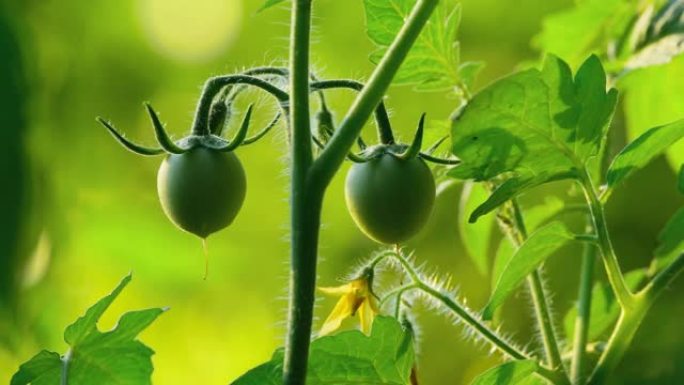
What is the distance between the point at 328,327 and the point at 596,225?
0.25m

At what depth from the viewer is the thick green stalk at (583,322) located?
1165mm

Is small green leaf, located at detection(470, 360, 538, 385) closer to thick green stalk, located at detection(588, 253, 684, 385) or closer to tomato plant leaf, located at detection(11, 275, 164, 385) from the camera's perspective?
thick green stalk, located at detection(588, 253, 684, 385)

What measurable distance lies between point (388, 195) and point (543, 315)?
26cm

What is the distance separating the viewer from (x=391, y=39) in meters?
1.12

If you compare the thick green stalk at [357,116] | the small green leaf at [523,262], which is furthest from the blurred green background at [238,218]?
the thick green stalk at [357,116]

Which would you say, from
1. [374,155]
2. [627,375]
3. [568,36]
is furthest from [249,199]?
[374,155]

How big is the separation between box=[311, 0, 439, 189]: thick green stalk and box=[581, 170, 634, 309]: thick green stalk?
0.23m

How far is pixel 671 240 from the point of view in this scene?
47.4 inches

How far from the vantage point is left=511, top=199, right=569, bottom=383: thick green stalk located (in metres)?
1.13

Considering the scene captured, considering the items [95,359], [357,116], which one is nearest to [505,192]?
[357,116]

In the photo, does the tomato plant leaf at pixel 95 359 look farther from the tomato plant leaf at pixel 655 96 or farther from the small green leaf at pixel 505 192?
the tomato plant leaf at pixel 655 96

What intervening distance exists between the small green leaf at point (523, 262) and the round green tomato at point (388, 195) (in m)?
0.09

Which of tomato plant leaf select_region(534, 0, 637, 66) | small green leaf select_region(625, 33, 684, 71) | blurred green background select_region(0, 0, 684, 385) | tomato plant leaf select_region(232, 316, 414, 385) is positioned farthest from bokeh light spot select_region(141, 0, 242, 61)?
tomato plant leaf select_region(232, 316, 414, 385)

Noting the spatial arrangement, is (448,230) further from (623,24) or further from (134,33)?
(623,24)
